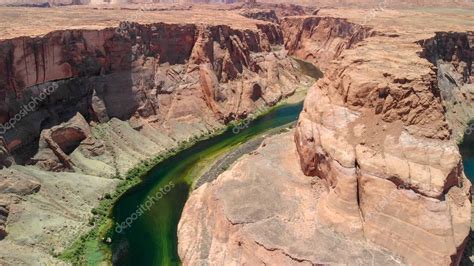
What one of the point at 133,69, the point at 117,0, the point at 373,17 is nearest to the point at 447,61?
the point at 373,17

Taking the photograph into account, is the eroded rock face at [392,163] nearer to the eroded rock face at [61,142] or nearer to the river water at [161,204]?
the river water at [161,204]

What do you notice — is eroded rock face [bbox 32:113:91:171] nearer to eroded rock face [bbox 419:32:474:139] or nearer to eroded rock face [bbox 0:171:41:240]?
eroded rock face [bbox 0:171:41:240]

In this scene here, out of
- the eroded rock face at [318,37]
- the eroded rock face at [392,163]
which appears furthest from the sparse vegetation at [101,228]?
the eroded rock face at [318,37]

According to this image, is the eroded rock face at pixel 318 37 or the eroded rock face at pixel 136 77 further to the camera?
the eroded rock face at pixel 318 37

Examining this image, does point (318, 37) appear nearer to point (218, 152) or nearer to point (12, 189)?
point (218, 152)

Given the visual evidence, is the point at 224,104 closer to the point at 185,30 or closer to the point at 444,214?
the point at 185,30

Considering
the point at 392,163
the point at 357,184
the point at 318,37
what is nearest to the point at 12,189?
the point at 357,184

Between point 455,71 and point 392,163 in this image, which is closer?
point 392,163
